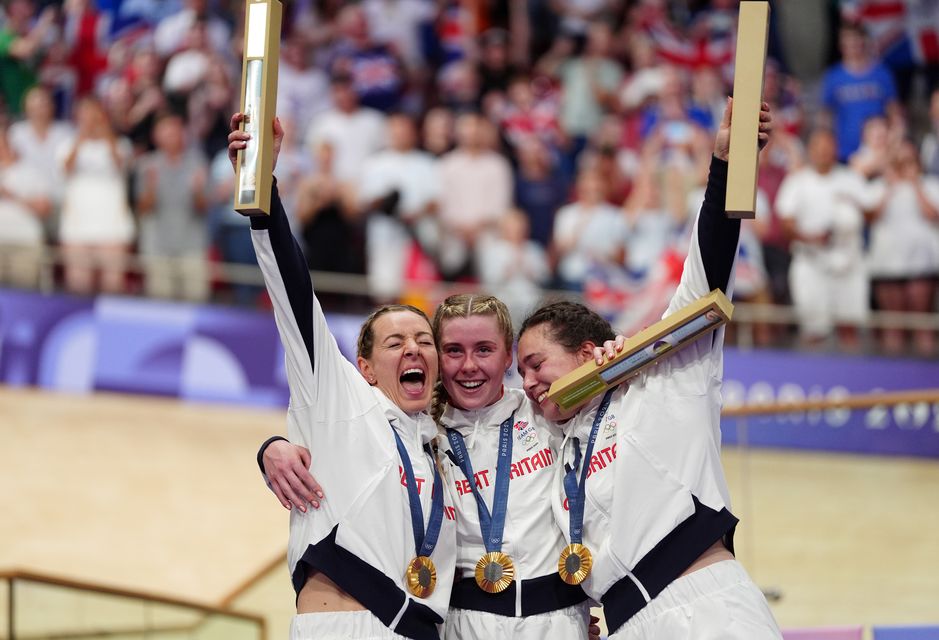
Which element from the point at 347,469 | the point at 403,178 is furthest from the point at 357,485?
the point at 403,178

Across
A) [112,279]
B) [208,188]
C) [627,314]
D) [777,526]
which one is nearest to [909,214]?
[627,314]

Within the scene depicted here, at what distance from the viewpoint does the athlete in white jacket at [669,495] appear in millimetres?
3844

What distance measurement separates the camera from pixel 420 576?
152 inches

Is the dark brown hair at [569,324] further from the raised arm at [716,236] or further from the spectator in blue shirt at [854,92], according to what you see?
the spectator in blue shirt at [854,92]

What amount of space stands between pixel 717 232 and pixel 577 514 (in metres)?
0.90

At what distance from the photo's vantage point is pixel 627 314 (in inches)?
397

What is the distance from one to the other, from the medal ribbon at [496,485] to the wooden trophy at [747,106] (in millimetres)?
993

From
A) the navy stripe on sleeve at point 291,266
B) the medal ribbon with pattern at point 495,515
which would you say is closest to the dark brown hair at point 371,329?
the navy stripe on sleeve at point 291,266

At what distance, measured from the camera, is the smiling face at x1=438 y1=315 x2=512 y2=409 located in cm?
418

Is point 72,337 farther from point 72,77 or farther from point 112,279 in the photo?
point 72,77

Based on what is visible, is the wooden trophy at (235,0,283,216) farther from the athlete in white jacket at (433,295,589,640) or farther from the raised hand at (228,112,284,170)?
the athlete in white jacket at (433,295,589,640)

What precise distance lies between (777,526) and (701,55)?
5.53 meters

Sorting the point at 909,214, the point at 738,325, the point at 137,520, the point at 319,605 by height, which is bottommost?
the point at 137,520

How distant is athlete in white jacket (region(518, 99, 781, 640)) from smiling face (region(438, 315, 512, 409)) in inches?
8.1
